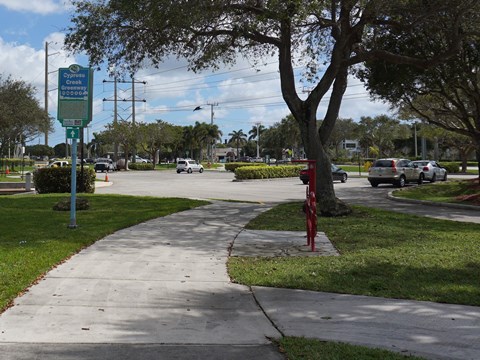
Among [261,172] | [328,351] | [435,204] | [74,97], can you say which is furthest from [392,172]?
[328,351]

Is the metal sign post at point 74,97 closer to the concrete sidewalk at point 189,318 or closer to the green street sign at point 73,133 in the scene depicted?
the green street sign at point 73,133

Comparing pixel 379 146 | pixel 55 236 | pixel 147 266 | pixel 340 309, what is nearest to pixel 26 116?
pixel 55 236

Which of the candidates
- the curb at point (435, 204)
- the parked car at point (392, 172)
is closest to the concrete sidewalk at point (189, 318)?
the curb at point (435, 204)

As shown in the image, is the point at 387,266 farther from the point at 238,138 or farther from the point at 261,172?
the point at 238,138

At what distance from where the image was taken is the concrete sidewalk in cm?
439

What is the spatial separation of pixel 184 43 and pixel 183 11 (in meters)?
4.75

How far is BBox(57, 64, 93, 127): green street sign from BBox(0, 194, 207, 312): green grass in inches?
91.5

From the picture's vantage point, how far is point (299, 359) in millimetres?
4117

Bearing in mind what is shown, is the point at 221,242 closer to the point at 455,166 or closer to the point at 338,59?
the point at 338,59

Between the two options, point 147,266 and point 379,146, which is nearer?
point 147,266

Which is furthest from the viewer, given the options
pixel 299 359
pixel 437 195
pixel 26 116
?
pixel 26 116

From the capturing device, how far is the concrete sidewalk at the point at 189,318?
4395mm

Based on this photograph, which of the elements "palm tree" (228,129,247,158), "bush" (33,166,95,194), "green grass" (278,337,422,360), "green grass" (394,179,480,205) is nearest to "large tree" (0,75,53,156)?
"bush" (33,166,95,194)

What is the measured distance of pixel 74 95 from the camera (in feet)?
34.5
